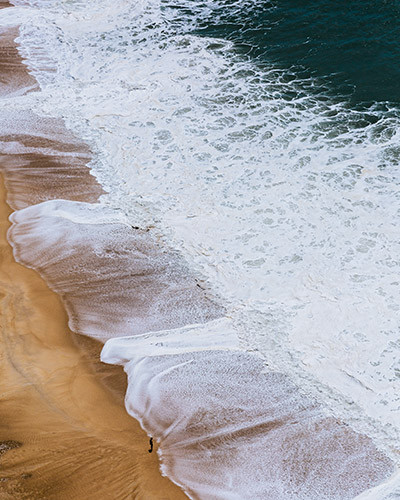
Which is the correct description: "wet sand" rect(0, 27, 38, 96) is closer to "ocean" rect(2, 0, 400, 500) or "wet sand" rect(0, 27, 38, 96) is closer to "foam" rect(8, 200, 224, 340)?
"ocean" rect(2, 0, 400, 500)

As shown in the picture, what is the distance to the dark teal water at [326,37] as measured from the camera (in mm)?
10930

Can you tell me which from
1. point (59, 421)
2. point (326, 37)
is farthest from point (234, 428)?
point (326, 37)

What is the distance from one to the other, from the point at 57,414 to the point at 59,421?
0.30ft

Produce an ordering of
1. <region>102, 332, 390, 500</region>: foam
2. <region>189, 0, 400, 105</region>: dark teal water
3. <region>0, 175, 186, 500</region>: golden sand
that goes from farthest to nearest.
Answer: <region>189, 0, 400, 105</region>: dark teal water → <region>102, 332, 390, 500</region>: foam → <region>0, 175, 186, 500</region>: golden sand

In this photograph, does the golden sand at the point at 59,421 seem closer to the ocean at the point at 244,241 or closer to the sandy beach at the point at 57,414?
the sandy beach at the point at 57,414

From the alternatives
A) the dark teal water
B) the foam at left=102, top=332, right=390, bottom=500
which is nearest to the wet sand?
the dark teal water

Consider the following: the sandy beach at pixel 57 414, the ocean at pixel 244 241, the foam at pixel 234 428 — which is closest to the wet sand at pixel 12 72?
the ocean at pixel 244 241

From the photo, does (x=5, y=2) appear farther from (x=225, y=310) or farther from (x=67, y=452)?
(x=67, y=452)

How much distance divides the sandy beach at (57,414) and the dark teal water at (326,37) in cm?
689

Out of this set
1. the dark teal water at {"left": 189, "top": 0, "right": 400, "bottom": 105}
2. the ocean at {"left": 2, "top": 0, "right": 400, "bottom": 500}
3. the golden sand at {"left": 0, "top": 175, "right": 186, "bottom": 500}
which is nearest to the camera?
Answer: the golden sand at {"left": 0, "top": 175, "right": 186, "bottom": 500}

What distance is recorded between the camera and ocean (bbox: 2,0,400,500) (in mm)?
5020

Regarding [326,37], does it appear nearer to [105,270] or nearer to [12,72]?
[12,72]

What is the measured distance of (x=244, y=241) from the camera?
7266 mm

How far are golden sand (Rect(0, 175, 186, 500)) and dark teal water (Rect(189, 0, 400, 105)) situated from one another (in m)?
7.05
